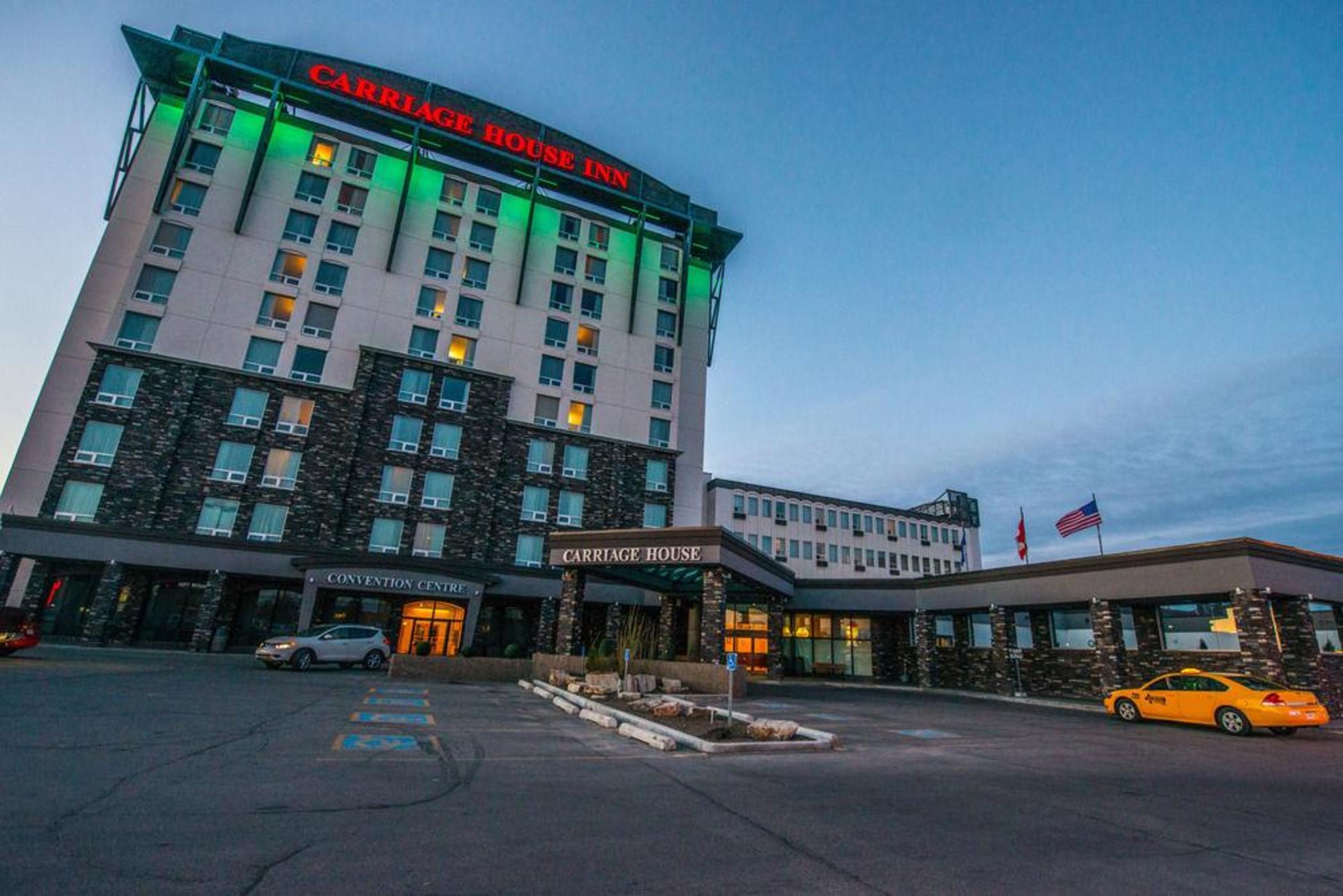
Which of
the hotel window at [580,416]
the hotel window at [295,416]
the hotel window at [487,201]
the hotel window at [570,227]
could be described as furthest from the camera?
the hotel window at [570,227]

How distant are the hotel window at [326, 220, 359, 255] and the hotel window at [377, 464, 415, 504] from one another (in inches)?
552

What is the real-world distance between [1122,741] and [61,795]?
18676 millimetres

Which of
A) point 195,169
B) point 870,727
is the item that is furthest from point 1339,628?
point 195,169

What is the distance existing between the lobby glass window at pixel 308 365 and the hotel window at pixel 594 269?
60.0 ft

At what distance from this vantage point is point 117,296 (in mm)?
32781

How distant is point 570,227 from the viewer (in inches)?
1802

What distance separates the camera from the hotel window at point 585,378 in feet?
140

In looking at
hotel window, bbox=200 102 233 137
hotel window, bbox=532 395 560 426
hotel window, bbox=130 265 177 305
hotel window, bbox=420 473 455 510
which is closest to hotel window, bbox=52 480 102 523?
hotel window, bbox=130 265 177 305

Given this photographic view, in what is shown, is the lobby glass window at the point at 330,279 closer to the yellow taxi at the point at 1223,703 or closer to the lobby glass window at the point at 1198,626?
the yellow taxi at the point at 1223,703

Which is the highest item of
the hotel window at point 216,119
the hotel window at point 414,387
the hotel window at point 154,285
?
the hotel window at point 216,119

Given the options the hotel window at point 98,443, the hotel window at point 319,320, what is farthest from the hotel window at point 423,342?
the hotel window at point 98,443

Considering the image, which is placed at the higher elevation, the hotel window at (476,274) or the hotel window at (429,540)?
the hotel window at (476,274)

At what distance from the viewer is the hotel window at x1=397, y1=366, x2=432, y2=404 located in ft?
123

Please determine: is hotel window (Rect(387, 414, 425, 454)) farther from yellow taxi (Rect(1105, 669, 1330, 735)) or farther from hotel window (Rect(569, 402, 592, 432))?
yellow taxi (Rect(1105, 669, 1330, 735))
